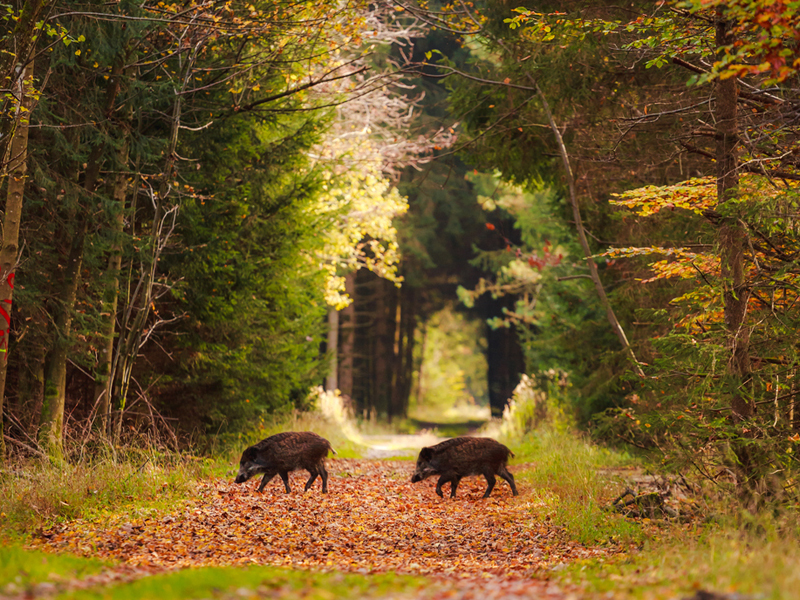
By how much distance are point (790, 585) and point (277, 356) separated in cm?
1025

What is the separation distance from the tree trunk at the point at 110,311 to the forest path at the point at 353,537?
1958 millimetres

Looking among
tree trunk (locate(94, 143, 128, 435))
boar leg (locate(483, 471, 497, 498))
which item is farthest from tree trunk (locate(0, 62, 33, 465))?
boar leg (locate(483, 471, 497, 498))

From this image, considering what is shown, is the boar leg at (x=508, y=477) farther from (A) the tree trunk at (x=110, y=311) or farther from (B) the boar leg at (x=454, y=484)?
(A) the tree trunk at (x=110, y=311)

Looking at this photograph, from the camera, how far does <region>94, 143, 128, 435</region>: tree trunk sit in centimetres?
954

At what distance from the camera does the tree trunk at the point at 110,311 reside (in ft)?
31.3

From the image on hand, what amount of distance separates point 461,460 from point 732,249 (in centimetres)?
474

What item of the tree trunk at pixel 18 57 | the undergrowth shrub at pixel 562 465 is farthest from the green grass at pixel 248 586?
the tree trunk at pixel 18 57

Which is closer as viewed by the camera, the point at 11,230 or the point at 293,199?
the point at 11,230

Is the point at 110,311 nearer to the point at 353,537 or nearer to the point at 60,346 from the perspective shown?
the point at 60,346

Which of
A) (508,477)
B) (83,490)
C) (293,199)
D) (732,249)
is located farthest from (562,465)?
(293,199)

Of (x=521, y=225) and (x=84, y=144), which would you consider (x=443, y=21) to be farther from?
(x=521, y=225)

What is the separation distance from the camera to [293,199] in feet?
40.8

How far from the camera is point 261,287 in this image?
39.7ft

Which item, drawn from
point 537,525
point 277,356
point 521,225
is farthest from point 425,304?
point 537,525
